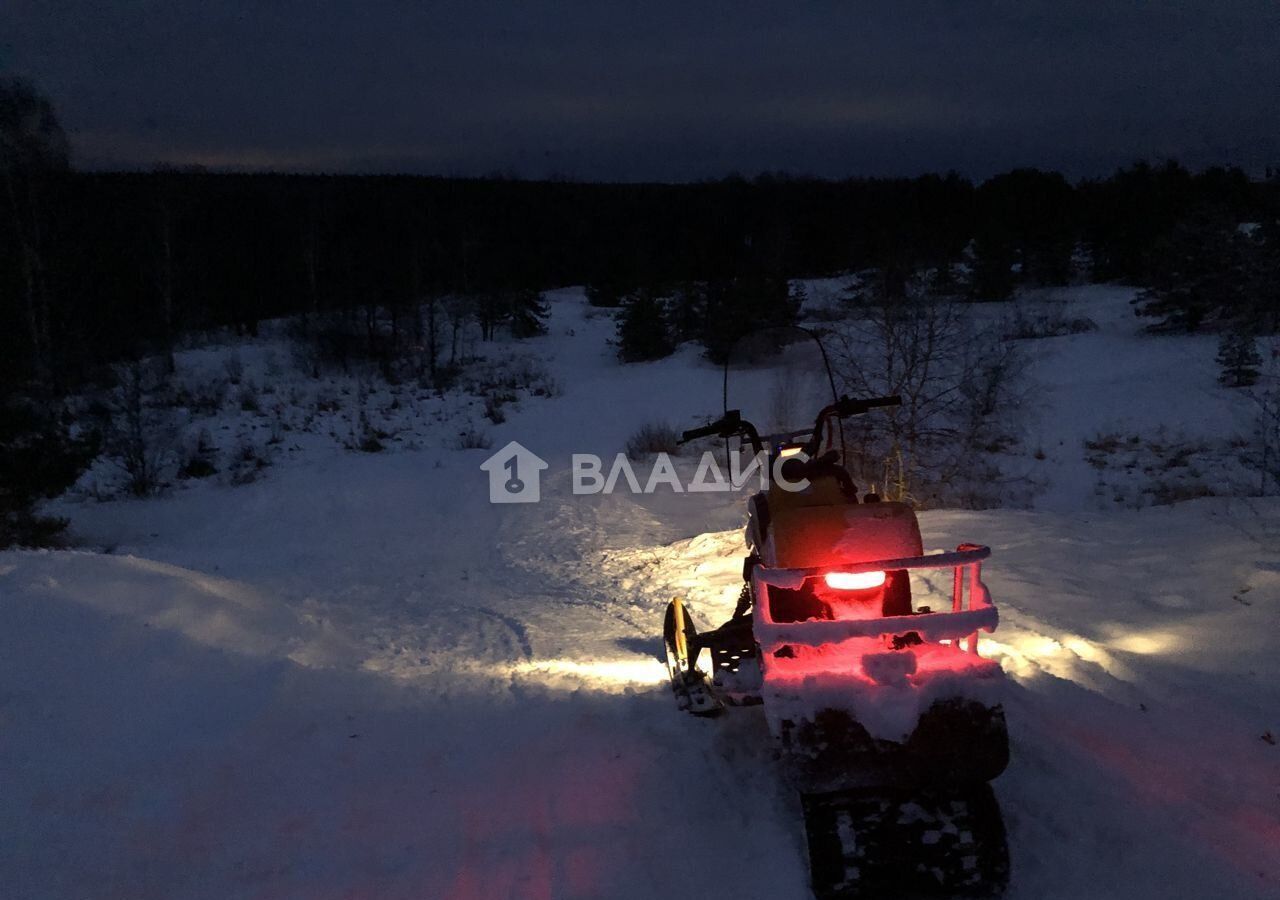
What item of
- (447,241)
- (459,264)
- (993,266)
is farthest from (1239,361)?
(447,241)

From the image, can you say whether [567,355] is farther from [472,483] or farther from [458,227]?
[472,483]

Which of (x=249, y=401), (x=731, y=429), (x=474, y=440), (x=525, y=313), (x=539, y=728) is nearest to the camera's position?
(x=731, y=429)

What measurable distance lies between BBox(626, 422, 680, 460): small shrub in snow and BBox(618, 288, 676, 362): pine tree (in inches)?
445

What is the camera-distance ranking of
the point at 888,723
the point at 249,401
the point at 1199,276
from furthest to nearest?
1. the point at 1199,276
2. the point at 249,401
3. the point at 888,723

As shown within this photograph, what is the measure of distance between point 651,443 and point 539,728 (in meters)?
11.3

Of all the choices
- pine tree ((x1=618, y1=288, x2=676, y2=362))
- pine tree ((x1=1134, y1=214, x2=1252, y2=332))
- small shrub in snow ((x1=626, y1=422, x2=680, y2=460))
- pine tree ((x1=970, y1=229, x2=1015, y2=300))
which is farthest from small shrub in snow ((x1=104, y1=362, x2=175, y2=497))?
pine tree ((x1=1134, y1=214, x2=1252, y2=332))

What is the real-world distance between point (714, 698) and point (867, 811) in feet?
5.10

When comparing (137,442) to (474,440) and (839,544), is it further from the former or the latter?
(839,544)

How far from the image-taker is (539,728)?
473cm

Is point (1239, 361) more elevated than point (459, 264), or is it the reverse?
point (459, 264)

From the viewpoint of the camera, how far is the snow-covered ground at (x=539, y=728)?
3330mm

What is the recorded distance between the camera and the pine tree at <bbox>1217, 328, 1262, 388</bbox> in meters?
18.5

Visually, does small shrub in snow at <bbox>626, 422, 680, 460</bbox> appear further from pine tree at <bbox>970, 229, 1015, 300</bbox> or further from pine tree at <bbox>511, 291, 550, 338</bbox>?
pine tree at <bbox>511, 291, 550, 338</bbox>

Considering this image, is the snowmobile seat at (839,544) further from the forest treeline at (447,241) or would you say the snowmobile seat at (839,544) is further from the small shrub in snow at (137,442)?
the small shrub in snow at (137,442)
